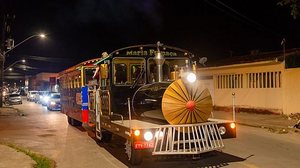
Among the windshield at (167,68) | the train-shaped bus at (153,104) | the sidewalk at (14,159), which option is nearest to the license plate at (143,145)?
the train-shaped bus at (153,104)

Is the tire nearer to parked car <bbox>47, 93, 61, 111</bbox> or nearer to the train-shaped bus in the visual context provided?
the train-shaped bus

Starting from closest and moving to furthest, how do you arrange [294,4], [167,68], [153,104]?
[153,104], [167,68], [294,4]

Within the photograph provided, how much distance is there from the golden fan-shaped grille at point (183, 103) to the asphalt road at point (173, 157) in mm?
915

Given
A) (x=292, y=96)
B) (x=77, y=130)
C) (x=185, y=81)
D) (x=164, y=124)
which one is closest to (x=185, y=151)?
(x=164, y=124)

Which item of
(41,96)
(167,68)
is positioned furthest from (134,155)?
(41,96)

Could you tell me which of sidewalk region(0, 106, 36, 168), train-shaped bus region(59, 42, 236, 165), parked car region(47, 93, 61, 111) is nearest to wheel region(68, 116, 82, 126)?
train-shaped bus region(59, 42, 236, 165)

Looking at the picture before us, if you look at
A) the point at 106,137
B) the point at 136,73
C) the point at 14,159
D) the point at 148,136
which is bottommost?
the point at 14,159

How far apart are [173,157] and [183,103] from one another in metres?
1.71

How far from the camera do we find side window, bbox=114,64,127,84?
11.1 meters

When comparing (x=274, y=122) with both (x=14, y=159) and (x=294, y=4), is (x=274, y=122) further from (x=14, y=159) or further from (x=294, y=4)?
(x=14, y=159)

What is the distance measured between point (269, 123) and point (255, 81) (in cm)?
618

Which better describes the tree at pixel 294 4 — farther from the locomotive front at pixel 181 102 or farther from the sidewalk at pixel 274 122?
the locomotive front at pixel 181 102

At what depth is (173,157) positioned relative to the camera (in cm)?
967

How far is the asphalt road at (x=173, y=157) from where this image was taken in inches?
380
